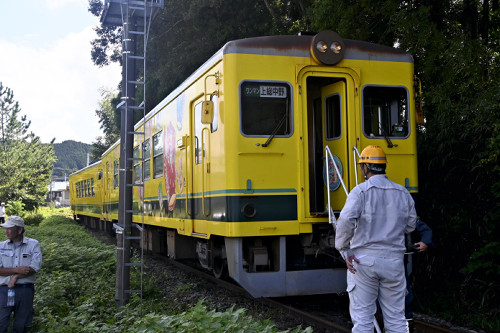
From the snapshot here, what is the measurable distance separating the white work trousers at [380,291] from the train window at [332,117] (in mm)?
3004

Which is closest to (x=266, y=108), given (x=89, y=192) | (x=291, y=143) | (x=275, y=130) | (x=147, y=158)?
(x=275, y=130)

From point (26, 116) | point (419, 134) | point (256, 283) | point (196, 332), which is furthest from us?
point (26, 116)

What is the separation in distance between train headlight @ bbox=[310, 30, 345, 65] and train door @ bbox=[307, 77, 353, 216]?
333mm

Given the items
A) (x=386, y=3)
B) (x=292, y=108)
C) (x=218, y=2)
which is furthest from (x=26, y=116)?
(x=292, y=108)

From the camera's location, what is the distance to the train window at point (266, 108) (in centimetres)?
690

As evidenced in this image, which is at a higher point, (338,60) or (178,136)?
(338,60)

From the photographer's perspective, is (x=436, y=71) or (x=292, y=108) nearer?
(x=292, y=108)

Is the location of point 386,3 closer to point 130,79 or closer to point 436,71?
point 436,71

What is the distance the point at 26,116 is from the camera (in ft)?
151

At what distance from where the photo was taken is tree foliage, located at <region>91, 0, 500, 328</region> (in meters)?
7.31

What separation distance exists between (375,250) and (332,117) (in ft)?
10.4

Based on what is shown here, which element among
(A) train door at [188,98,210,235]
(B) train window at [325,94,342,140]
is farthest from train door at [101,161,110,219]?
(B) train window at [325,94,342,140]

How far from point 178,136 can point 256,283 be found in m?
3.26

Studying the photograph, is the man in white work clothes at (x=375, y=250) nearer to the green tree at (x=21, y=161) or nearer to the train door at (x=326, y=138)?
the train door at (x=326, y=138)
